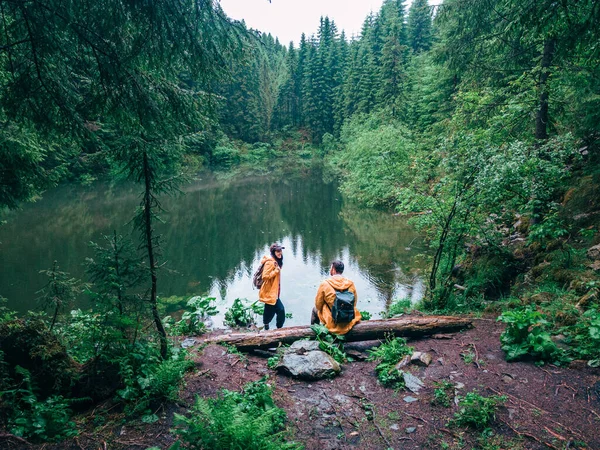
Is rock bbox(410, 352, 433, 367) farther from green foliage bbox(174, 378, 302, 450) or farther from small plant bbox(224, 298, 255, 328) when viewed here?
small plant bbox(224, 298, 255, 328)

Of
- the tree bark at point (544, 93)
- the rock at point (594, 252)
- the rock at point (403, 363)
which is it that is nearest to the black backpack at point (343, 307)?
the rock at point (403, 363)

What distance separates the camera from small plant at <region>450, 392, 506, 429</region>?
3191 mm

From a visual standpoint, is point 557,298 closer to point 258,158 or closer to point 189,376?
point 189,376

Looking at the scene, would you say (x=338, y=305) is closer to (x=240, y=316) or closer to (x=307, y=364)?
(x=307, y=364)

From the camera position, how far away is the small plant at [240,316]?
768 cm

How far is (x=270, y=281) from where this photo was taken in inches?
258

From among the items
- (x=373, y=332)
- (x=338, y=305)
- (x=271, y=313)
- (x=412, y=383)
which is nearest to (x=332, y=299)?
(x=338, y=305)

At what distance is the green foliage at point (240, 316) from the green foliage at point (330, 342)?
2.57 meters

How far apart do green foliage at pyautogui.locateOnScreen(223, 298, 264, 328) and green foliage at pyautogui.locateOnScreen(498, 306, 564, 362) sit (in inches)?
198

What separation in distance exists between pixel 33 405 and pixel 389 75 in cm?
3611

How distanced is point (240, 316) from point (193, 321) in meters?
1.24

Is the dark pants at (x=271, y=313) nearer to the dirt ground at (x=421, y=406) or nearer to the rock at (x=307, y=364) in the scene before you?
the rock at (x=307, y=364)

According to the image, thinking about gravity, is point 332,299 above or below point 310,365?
above

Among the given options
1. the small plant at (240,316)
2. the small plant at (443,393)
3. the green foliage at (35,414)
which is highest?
the green foliage at (35,414)
